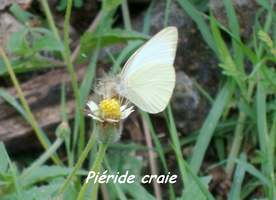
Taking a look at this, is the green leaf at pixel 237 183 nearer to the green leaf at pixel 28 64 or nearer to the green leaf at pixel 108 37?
the green leaf at pixel 108 37

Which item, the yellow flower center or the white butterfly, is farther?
the white butterfly

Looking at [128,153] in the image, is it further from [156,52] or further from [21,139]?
[156,52]

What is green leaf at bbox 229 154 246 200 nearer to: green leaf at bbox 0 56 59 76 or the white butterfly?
the white butterfly

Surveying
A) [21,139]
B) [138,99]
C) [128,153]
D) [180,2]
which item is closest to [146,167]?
[128,153]

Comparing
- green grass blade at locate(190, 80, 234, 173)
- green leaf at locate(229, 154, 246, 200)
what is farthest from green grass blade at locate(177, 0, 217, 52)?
green leaf at locate(229, 154, 246, 200)

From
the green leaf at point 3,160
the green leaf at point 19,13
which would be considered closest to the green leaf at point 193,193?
the green leaf at point 3,160

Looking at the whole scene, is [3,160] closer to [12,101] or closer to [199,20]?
[12,101]

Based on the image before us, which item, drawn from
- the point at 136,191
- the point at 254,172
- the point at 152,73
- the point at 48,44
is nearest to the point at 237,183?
the point at 254,172
